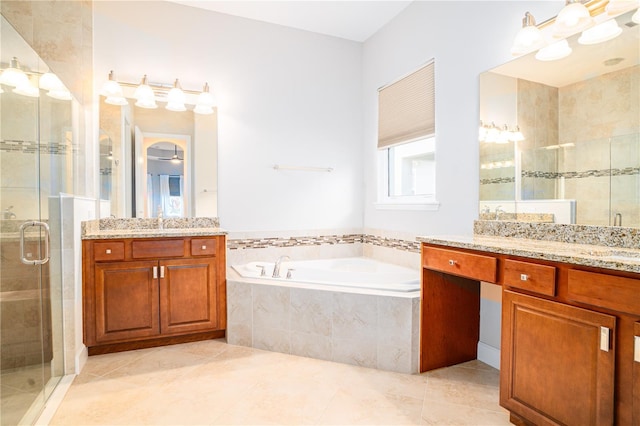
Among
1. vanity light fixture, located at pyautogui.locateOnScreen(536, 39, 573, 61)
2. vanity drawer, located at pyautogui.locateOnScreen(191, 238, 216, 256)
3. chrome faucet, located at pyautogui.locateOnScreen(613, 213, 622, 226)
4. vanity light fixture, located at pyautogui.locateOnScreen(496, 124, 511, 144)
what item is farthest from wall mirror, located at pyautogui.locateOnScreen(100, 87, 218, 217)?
chrome faucet, located at pyautogui.locateOnScreen(613, 213, 622, 226)

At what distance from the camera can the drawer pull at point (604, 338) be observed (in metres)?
1.31

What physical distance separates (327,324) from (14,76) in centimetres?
218

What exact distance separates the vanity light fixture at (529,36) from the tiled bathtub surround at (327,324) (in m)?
1.62

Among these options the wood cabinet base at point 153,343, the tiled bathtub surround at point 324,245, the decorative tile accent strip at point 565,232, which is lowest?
the wood cabinet base at point 153,343

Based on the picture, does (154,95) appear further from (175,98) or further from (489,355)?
(489,355)

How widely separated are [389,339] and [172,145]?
7.98ft

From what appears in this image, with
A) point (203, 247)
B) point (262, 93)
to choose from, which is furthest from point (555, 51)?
point (203, 247)

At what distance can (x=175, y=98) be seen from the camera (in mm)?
3162

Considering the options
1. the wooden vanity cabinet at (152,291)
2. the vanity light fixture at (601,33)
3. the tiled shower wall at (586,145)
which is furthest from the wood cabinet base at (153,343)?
the vanity light fixture at (601,33)

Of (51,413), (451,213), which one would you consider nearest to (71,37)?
(51,413)

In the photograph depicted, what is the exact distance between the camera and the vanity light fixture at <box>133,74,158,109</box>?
3057 millimetres

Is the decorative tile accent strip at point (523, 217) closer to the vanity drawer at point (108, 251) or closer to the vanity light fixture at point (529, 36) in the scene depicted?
the vanity light fixture at point (529, 36)

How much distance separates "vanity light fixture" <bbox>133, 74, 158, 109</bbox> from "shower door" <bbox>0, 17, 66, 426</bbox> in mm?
906

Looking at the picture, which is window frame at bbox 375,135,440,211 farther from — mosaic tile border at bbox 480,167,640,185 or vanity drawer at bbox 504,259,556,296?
vanity drawer at bbox 504,259,556,296
